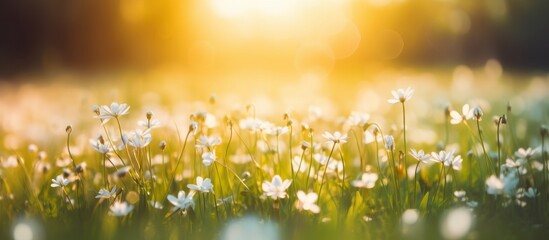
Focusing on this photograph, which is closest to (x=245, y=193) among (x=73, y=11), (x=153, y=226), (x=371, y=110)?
(x=153, y=226)

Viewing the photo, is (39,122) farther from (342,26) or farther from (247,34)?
(342,26)

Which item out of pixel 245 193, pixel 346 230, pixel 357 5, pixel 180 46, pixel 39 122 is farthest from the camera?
pixel 357 5

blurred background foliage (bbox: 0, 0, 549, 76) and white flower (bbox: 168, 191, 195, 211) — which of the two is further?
blurred background foliage (bbox: 0, 0, 549, 76)

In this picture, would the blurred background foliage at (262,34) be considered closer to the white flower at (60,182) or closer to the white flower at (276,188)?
the white flower at (276,188)

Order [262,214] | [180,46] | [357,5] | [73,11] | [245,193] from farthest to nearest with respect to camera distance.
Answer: [357,5] < [180,46] < [73,11] < [245,193] < [262,214]

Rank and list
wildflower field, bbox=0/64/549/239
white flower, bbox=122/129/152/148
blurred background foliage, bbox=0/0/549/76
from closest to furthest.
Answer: wildflower field, bbox=0/64/549/239
white flower, bbox=122/129/152/148
blurred background foliage, bbox=0/0/549/76

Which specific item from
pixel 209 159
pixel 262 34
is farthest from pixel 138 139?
pixel 262 34

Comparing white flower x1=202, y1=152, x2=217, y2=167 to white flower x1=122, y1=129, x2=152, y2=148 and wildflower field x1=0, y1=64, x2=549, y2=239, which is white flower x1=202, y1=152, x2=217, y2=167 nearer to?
wildflower field x1=0, y1=64, x2=549, y2=239

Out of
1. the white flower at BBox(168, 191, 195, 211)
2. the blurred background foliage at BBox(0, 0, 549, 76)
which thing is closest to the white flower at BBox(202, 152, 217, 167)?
the white flower at BBox(168, 191, 195, 211)
